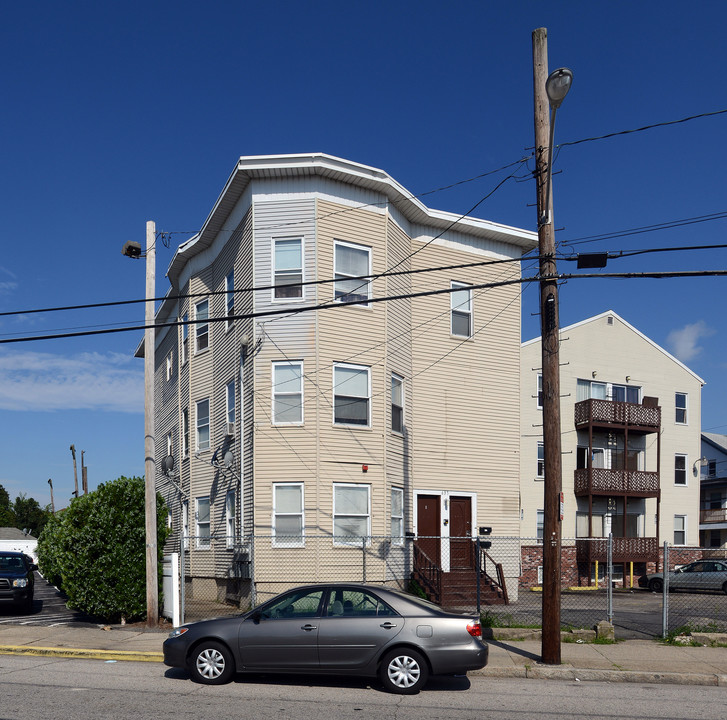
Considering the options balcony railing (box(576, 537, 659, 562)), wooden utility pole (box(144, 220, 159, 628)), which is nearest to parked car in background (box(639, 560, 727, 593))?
balcony railing (box(576, 537, 659, 562))

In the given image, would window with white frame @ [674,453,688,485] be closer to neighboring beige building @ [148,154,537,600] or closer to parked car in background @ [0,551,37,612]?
neighboring beige building @ [148,154,537,600]

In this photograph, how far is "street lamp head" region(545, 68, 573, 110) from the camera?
1056cm

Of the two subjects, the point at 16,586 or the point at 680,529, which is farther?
the point at 680,529

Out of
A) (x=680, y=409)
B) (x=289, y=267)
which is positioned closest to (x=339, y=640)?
(x=289, y=267)

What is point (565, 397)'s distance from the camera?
3262 cm

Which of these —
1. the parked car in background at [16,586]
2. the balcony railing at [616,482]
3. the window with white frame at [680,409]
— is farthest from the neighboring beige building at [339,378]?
the window with white frame at [680,409]

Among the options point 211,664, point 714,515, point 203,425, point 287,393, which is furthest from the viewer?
point 714,515

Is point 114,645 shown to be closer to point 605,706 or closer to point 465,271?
point 605,706

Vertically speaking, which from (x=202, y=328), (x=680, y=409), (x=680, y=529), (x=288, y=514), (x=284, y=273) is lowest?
(x=680, y=529)

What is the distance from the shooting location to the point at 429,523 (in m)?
21.2

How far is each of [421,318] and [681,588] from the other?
17.6m

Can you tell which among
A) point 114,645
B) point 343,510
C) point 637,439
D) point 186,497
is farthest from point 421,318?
point 637,439

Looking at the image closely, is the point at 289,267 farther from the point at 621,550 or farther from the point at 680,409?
the point at 680,409

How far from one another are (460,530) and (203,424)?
8349 millimetres
